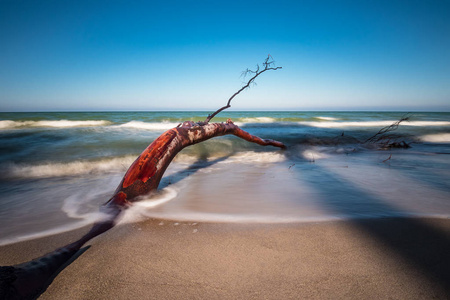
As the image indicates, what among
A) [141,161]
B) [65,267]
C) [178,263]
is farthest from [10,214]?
[178,263]

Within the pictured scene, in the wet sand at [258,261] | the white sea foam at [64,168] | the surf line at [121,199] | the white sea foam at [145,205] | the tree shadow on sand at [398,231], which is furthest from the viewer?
the white sea foam at [64,168]

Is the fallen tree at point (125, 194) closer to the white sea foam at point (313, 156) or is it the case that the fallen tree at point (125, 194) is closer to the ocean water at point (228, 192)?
the ocean water at point (228, 192)

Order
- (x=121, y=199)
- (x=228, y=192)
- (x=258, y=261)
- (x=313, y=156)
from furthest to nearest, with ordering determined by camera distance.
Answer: (x=313, y=156) < (x=228, y=192) < (x=121, y=199) < (x=258, y=261)

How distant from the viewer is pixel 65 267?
134 centimetres

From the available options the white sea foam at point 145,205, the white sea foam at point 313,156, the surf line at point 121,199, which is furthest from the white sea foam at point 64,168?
the white sea foam at point 313,156

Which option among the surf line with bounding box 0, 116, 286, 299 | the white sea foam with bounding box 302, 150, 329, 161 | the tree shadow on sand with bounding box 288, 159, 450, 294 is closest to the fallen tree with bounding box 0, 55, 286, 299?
the surf line with bounding box 0, 116, 286, 299

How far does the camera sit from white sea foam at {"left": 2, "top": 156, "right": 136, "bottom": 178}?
4426 mm

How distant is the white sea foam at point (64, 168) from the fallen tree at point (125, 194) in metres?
2.65

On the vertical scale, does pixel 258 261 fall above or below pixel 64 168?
above

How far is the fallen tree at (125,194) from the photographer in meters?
1.06

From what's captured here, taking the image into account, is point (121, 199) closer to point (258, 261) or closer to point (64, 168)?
point (258, 261)

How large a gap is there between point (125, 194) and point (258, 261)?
1.71 metres

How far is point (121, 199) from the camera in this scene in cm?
241

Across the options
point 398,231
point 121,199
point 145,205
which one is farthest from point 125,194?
point 398,231
